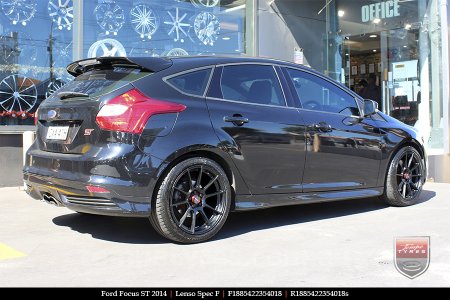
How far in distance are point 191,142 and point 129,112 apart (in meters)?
0.56

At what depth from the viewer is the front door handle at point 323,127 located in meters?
5.12

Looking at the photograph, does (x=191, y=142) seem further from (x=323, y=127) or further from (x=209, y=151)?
(x=323, y=127)

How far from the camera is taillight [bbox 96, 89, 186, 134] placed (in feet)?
13.1

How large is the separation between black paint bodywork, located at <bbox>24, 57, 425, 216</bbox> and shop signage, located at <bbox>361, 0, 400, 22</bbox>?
260 inches

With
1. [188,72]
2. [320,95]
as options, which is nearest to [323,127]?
[320,95]

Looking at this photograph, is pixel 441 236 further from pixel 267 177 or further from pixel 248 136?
pixel 248 136

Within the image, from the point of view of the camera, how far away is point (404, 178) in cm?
611

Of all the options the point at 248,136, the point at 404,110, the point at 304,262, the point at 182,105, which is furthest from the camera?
the point at 404,110

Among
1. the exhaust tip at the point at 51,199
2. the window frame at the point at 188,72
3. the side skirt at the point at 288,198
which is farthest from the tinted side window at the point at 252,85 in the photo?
the exhaust tip at the point at 51,199

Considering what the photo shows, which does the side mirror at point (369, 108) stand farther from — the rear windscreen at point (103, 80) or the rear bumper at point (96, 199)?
the rear bumper at point (96, 199)

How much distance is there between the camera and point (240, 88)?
4754mm

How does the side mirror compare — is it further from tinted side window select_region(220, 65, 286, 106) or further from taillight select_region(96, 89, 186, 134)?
taillight select_region(96, 89, 186, 134)
